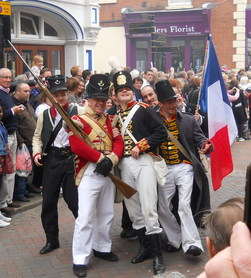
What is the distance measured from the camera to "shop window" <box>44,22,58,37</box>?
557 inches

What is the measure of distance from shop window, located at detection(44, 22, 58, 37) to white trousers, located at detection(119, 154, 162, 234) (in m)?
9.57

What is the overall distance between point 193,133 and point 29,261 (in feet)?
7.09

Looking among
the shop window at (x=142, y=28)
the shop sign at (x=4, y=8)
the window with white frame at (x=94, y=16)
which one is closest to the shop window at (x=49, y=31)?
the window with white frame at (x=94, y=16)

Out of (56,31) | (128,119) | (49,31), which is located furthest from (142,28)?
(128,119)

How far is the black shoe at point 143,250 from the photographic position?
5395 mm

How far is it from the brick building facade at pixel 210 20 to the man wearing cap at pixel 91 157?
20.2m

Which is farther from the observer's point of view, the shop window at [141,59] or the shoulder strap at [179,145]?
Answer: the shop window at [141,59]

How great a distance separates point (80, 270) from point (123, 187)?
894 mm

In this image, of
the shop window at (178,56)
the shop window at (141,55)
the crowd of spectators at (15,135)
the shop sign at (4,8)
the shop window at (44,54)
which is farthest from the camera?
the shop window at (141,55)

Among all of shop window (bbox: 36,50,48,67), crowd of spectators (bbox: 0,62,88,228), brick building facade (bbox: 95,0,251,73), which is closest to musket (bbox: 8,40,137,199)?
crowd of spectators (bbox: 0,62,88,228)

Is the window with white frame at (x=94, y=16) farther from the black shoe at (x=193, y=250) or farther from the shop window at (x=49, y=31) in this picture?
the black shoe at (x=193, y=250)

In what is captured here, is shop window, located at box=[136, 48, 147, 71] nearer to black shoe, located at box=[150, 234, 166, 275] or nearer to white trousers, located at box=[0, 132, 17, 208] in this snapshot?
white trousers, located at box=[0, 132, 17, 208]

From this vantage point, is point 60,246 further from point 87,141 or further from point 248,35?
point 248,35

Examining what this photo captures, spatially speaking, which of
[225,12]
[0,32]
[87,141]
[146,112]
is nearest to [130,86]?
[146,112]
